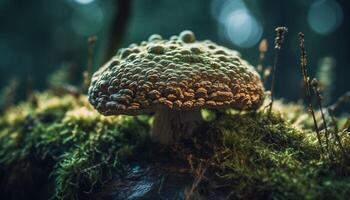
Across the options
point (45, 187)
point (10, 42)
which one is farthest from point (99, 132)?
point (10, 42)

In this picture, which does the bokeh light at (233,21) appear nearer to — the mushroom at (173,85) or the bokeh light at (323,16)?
the bokeh light at (323,16)

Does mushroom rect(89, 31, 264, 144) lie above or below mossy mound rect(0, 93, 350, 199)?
above

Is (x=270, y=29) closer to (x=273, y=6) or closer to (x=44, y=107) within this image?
(x=273, y=6)

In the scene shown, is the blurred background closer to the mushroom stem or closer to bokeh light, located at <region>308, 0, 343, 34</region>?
bokeh light, located at <region>308, 0, 343, 34</region>

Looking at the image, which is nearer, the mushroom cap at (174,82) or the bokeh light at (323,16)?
the mushroom cap at (174,82)

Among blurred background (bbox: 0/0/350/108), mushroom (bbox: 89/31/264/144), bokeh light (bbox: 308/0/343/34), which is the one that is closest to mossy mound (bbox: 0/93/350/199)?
mushroom (bbox: 89/31/264/144)

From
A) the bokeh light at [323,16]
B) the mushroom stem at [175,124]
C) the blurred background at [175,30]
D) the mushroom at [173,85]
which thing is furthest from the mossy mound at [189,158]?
the bokeh light at [323,16]
